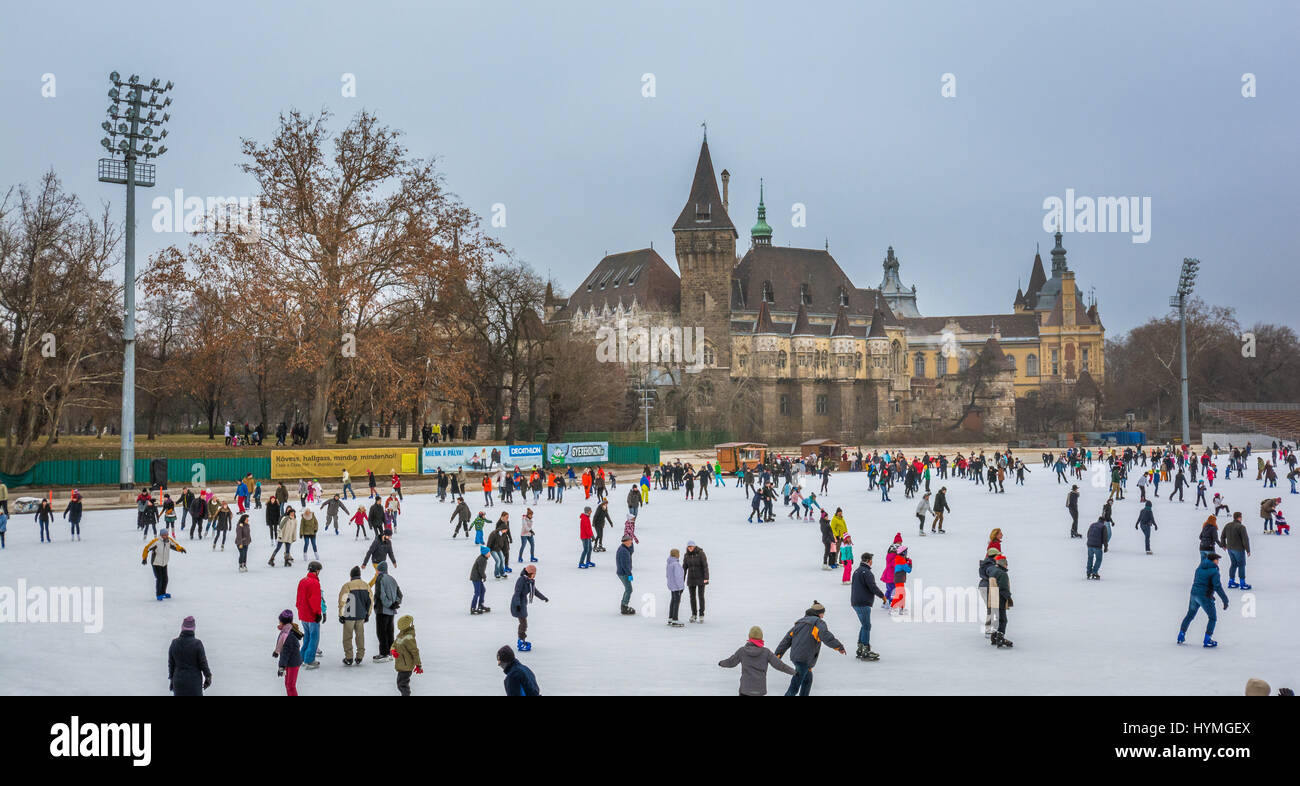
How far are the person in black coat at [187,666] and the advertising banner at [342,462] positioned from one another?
29.1 metres

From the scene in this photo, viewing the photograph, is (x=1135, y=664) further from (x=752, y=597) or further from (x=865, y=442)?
(x=865, y=442)

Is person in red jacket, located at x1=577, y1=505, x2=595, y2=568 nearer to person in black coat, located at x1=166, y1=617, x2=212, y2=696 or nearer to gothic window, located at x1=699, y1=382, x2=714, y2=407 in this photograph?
person in black coat, located at x1=166, y1=617, x2=212, y2=696

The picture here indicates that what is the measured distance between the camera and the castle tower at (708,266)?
8969cm

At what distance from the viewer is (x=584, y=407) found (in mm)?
61812

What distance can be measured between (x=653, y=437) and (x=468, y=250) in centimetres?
2404

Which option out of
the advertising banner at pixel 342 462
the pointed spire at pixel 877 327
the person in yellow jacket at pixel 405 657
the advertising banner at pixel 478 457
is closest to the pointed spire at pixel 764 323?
the pointed spire at pixel 877 327

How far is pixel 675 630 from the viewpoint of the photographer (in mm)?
13062

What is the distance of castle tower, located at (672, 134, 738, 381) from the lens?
3531 inches

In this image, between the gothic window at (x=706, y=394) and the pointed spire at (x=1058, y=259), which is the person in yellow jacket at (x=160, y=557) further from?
the pointed spire at (x=1058, y=259)

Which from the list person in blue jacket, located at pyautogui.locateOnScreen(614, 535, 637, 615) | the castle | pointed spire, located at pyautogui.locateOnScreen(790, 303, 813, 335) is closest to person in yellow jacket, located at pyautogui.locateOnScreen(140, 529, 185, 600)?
person in blue jacket, located at pyautogui.locateOnScreen(614, 535, 637, 615)

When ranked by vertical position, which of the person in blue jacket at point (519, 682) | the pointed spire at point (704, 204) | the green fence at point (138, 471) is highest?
the pointed spire at point (704, 204)
